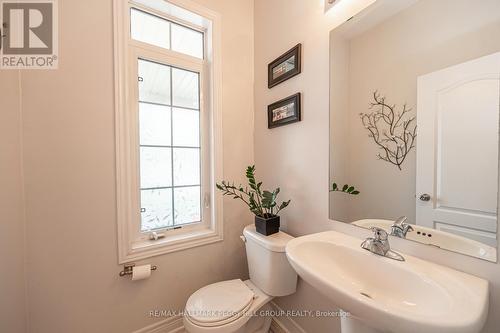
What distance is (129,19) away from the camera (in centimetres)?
125

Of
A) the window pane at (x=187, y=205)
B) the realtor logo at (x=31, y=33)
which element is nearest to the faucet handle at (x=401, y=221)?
the window pane at (x=187, y=205)

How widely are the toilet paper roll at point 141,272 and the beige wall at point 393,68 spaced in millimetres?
1144

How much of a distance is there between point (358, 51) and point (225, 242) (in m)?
1.51

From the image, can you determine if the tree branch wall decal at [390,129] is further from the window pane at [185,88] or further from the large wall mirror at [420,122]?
the window pane at [185,88]

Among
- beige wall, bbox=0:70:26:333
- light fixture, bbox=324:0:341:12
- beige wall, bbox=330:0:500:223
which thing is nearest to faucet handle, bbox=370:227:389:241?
beige wall, bbox=330:0:500:223

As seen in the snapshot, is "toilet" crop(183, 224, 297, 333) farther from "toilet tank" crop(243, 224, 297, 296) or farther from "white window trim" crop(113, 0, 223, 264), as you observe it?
"white window trim" crop(113, 0, 223, 264)

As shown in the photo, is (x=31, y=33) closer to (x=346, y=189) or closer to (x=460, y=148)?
(x=346, y=189)

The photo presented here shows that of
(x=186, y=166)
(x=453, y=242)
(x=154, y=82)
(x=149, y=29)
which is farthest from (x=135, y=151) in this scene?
(x=453, y=242)

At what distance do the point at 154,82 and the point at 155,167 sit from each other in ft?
1.97

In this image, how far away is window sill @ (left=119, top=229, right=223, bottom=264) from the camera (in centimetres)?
125

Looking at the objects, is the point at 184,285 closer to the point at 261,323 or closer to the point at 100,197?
the point at 261,323

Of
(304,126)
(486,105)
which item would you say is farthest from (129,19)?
(486,105)

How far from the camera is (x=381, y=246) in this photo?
804mm

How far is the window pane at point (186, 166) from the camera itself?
152cm
